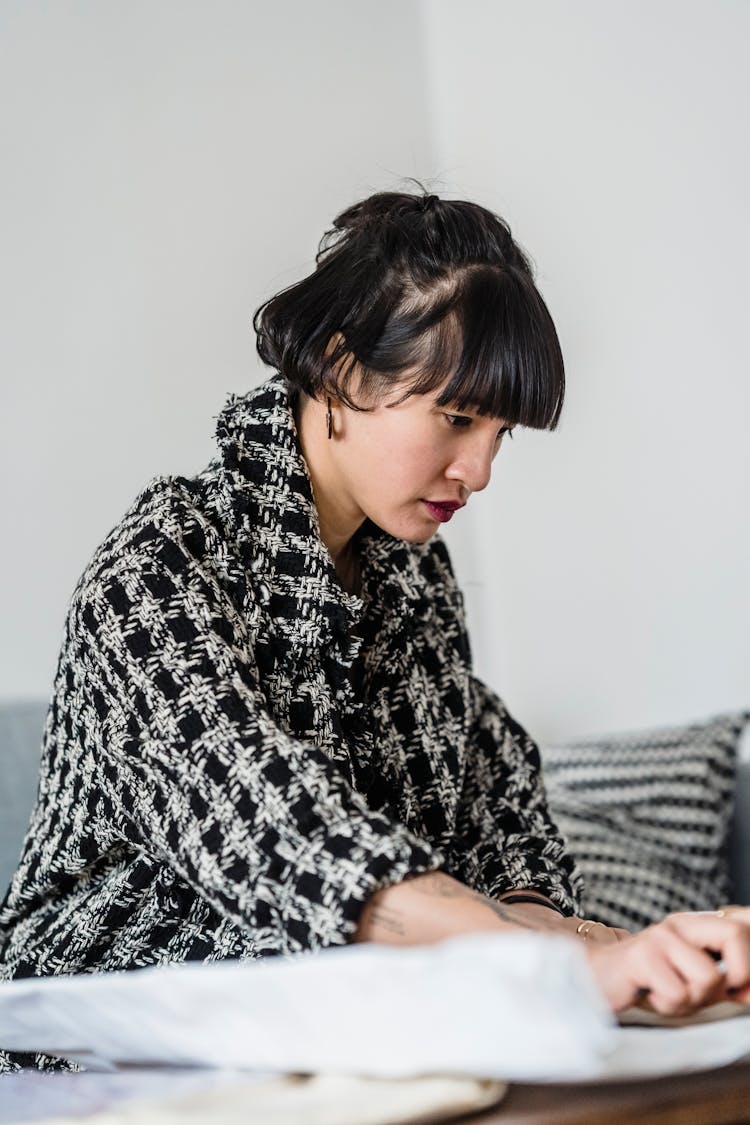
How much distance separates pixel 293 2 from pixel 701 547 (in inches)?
41.9

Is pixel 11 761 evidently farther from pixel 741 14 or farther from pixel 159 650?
pixel 741 14

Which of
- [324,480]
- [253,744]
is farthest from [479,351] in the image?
[253,744]

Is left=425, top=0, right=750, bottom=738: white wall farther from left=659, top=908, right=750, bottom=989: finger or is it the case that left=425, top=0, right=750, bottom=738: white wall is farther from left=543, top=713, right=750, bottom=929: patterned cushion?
left=659, top=908, right=750, bottom=989: finger

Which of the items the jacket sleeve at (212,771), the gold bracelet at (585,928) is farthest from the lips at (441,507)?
the gold bracelet at (585,928)

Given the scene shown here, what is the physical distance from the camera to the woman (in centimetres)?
74

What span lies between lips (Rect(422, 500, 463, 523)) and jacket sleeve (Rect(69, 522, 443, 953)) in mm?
205

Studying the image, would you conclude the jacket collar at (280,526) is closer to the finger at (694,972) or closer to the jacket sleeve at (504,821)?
the jacket sleeve at (504,821)

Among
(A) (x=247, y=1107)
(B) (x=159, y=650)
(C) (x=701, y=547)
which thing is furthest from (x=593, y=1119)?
(C) (x=701, y=547)

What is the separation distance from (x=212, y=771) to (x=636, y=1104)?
35cm

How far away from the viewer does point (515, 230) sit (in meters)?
1.95

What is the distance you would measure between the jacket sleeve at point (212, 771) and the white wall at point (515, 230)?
0.67 m

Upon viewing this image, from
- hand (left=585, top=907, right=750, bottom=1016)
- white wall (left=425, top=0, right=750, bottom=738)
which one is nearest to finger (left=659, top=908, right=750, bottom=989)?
hand (left=585, top=907, right=750, bottom=1016)

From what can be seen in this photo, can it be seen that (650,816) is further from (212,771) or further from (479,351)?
(212,771)

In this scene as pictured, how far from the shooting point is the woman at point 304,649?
74 centimetres
